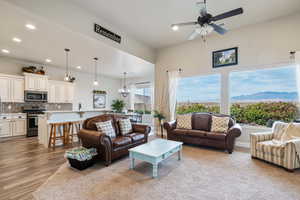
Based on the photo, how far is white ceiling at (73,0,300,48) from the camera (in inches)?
125

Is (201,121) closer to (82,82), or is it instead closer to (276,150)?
(276,150)

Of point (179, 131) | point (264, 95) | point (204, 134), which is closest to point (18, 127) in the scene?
point (179, 131)

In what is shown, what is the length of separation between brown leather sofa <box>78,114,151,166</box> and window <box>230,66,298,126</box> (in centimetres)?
321

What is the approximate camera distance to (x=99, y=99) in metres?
8.60

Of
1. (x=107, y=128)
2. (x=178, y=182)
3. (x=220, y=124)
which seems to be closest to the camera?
(x=178, y=182)

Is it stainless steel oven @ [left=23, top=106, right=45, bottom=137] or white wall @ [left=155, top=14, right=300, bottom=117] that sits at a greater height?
white wall @ [left=155, top=14, right=300, bottom=117]

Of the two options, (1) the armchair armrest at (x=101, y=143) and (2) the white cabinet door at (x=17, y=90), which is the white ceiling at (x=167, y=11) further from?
(2) the white cabinet door at (x=17, y=90)

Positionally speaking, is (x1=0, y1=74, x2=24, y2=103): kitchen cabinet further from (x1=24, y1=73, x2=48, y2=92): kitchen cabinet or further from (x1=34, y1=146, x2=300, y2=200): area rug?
(x1=34, y1=146, x2=300, y2=200): area rug

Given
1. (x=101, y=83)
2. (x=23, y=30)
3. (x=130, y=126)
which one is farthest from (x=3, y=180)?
(x=101, y=83)

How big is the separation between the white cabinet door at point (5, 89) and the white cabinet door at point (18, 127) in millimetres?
855

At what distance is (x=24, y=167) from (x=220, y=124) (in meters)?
4.73

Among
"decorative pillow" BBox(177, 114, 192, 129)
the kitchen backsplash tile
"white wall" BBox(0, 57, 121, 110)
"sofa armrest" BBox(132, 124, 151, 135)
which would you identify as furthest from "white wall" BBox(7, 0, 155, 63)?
the kitchen backsplash tile

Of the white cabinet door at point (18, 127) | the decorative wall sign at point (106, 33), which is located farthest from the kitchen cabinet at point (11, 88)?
the decorative wall sign at point (106, 33)

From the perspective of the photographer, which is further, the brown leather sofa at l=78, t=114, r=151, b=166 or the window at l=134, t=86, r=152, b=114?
the window at l=134, t=86, r=152, b=114
